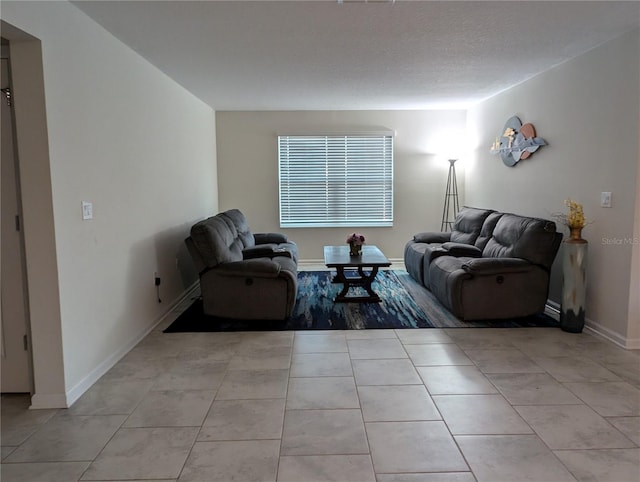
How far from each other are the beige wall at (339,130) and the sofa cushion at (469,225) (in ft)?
3.75

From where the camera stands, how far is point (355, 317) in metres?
4.41

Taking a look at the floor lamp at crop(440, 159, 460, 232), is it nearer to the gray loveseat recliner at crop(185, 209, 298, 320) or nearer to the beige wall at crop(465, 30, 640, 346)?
the beige wall at crop(465, 30, 640, 346)

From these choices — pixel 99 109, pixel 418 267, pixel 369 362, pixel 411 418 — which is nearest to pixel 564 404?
pixel 411 418

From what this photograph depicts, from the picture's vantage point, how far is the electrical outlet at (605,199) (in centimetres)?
365

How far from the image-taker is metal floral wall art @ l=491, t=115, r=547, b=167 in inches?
190

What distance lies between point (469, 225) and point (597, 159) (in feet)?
6.69

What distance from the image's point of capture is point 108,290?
3.29 m

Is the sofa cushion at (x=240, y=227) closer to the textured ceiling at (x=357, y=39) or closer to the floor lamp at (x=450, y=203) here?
the textured ceiling at (x=357, y=39)

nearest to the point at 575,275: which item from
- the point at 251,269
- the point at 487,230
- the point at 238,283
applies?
the point at 487,230

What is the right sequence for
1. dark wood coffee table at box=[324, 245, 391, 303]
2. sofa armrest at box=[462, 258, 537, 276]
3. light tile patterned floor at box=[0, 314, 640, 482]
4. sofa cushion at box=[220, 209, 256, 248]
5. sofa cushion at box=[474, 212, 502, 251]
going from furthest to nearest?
sofa cushion at box=[220, 209, 256, 248] → sofa cushion at box=[474, 212, 502, 251] → dark wood coffee table at box=[324, 245, 391, 303] → sofa armrest at box=[462, 258, 537, 276] → light tile patterned floor at box=[0, 314, 640, 482]

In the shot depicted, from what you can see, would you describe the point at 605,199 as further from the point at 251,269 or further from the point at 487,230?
the point at 251,269

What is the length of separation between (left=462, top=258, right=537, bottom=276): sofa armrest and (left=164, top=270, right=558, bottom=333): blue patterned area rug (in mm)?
475

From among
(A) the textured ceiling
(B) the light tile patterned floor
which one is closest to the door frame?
(B) the light tile patterned floor

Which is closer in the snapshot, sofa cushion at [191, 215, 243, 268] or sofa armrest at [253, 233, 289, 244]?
sofa cushion at [191, 215, 243, 268]
